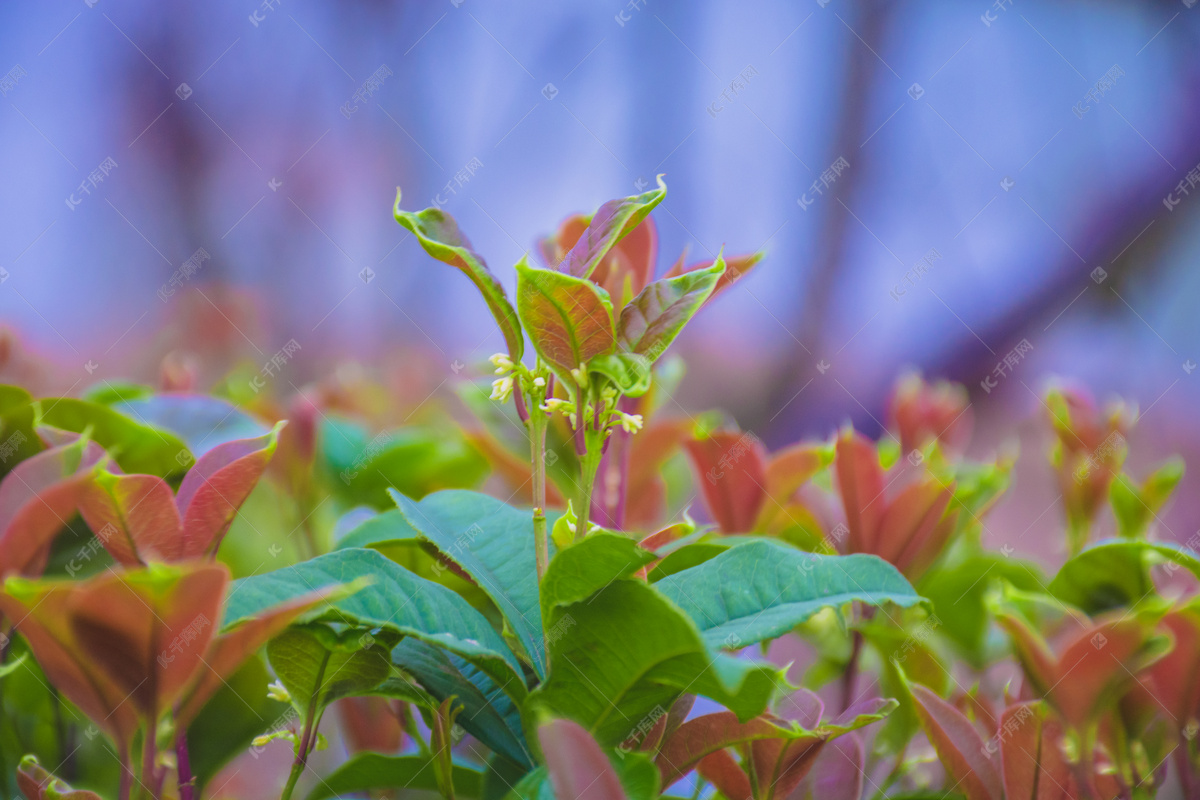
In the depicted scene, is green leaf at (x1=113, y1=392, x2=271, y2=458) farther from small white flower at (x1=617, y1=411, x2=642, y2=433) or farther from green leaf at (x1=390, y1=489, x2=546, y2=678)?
small white flower at (x1=617, y1=411, x2=642, y2=433)

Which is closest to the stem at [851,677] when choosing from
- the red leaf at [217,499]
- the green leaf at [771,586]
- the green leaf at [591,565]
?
the green leaf at [771,586]

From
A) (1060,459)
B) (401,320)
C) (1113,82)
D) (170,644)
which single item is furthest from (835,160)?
(170,644)

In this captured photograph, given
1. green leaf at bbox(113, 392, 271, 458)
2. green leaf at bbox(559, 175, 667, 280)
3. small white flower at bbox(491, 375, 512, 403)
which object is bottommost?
green leaf at bbox(113, 392, 271, 458)

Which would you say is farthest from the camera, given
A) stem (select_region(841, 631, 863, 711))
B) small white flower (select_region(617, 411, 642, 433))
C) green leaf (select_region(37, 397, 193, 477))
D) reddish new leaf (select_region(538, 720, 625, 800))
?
stem (select_region(841, 631, 863, 711))

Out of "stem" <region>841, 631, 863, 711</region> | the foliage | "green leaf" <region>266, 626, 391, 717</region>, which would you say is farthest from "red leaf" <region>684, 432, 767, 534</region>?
"green leaf" <region>266, 626, 391, 717</region>

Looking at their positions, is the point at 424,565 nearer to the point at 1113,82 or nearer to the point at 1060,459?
the point at 1060,459

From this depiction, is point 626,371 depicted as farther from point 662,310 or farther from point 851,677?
point 851,677
